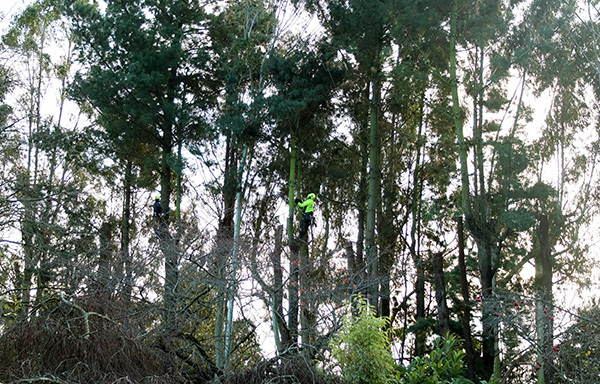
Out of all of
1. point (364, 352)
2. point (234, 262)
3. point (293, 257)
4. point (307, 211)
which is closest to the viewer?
point (364, 352)

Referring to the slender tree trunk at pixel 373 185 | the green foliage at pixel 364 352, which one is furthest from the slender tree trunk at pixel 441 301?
the green foliage at pixel 364 352

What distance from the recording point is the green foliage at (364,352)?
9.91 meters

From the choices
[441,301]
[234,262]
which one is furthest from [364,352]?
[441,301]

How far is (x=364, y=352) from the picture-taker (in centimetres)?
991

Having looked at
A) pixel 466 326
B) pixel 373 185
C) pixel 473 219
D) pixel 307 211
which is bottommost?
pixel 466 326

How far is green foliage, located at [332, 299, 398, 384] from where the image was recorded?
9914mm

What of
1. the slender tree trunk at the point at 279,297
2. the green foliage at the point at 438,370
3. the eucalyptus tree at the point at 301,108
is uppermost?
the eucalyptus tree at the point at 301,108

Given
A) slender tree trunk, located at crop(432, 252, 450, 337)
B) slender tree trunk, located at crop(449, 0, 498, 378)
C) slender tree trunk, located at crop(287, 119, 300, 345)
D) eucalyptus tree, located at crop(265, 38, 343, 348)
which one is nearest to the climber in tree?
eucalyptus tree, located at crop(265, 38, 343, 348)

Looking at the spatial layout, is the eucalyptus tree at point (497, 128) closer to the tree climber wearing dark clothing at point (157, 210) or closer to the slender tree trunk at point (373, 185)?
the slender tree trunk at point (373, 185)

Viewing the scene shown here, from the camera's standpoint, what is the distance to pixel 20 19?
61.7 feet

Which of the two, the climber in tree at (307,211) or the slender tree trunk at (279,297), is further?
the climber in tree at (307,211)

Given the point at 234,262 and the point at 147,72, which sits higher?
the point at 147,72

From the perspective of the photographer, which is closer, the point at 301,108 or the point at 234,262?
the point at 234,262

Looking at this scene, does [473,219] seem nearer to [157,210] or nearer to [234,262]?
[234,262]
